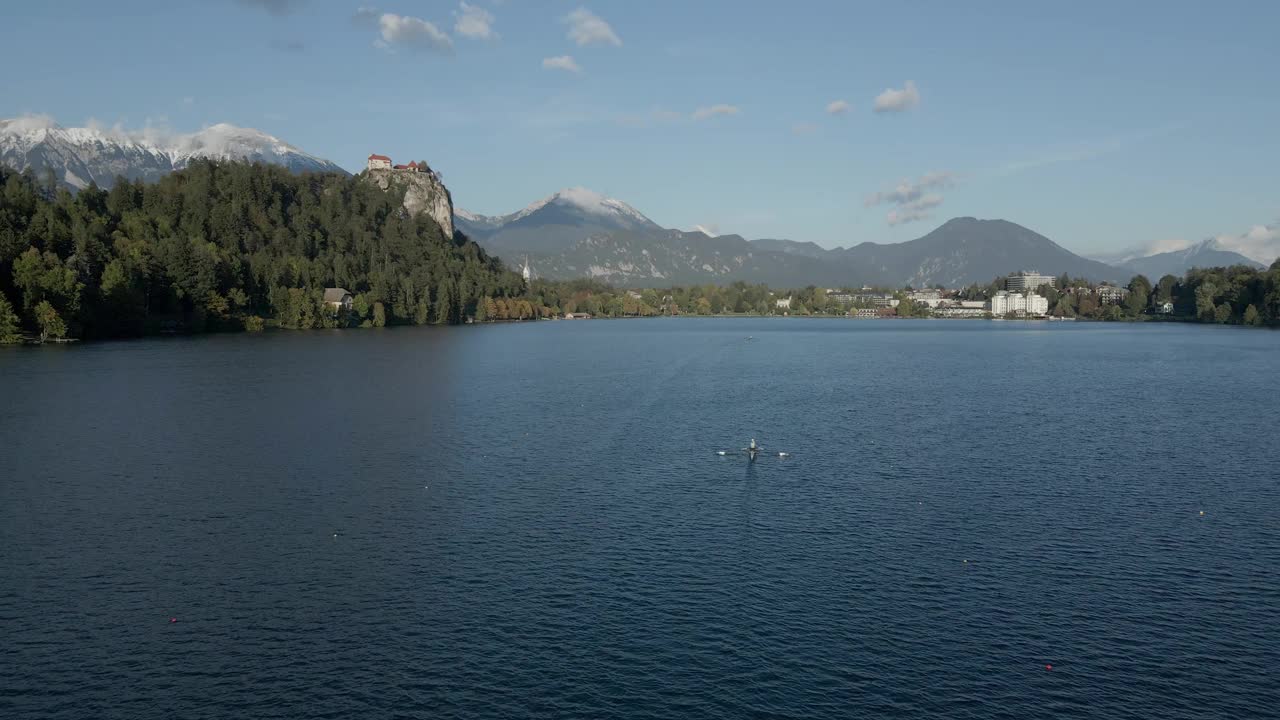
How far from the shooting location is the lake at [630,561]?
25531mm

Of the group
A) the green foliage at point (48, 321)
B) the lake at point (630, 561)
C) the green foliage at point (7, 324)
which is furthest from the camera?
the green foliage at point (48, 321)

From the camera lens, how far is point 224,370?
3915 inches

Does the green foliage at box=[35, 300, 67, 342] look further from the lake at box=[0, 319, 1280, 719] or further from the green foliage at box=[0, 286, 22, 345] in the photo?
the lake at box=[0, 319, 1280, 719]

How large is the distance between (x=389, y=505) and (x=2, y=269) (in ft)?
400

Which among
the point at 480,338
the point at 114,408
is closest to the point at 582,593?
the point at 114,408

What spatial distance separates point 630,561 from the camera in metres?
35.5

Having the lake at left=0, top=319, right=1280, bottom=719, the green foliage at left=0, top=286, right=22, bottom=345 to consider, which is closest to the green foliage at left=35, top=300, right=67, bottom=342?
the green foliage at left=0, top=286, right=22, bottom=345

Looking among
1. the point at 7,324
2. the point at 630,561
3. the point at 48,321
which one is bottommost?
the point at 630,561

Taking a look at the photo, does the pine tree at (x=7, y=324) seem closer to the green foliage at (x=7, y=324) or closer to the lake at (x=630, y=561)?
the green foliage at (x=7, y=324)

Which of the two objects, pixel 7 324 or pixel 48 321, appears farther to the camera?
pixel 48 321

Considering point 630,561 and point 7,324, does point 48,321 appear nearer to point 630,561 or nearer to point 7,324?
point 7,324

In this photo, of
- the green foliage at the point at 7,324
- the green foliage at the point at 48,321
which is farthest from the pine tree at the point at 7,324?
the green foliage at the point at 48,321

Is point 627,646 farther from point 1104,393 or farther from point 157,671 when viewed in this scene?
point 1104,393

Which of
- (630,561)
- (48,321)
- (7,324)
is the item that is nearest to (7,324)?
(7,324)
